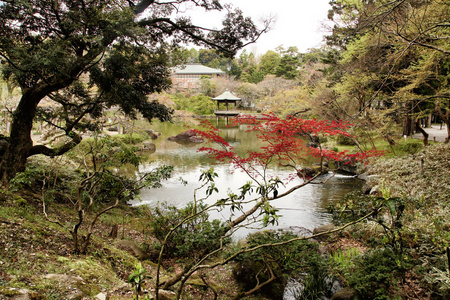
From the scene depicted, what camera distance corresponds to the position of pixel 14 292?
1.78 meters

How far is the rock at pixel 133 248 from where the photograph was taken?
399 centimetres

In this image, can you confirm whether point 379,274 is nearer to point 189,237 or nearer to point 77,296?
point 189,237

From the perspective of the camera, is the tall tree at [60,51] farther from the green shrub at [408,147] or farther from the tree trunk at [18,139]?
the green shrub at [408,147]

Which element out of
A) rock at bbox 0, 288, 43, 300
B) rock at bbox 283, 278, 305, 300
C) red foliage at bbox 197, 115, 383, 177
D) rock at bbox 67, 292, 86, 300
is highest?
red foliage at bbox 197, 115, 383, 177

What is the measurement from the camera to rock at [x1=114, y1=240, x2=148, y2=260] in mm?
3995

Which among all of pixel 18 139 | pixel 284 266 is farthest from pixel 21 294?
pixel 18 139

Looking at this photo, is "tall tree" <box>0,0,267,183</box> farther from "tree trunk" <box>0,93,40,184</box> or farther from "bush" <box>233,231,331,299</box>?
"bush" <box>233,231,331,299</box>

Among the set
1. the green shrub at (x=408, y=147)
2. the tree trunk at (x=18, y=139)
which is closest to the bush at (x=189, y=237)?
the tree trunk at (x=18, y=139)

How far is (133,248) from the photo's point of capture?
13.3 feet

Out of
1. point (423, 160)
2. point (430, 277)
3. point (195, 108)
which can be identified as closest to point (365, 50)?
point (423, 160)

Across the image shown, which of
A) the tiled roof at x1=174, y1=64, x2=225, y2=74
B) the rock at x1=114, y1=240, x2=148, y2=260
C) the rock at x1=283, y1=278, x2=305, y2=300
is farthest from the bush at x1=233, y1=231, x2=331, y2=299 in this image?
the tiled roof at x1=174, y1=64, x2=225, y2=74

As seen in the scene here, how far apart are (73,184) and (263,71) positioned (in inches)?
1271

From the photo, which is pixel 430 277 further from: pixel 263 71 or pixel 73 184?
pixel 263 71

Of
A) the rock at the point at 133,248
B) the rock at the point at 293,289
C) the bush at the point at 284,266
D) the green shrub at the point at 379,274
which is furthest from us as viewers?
the rock at the point at 133,248
